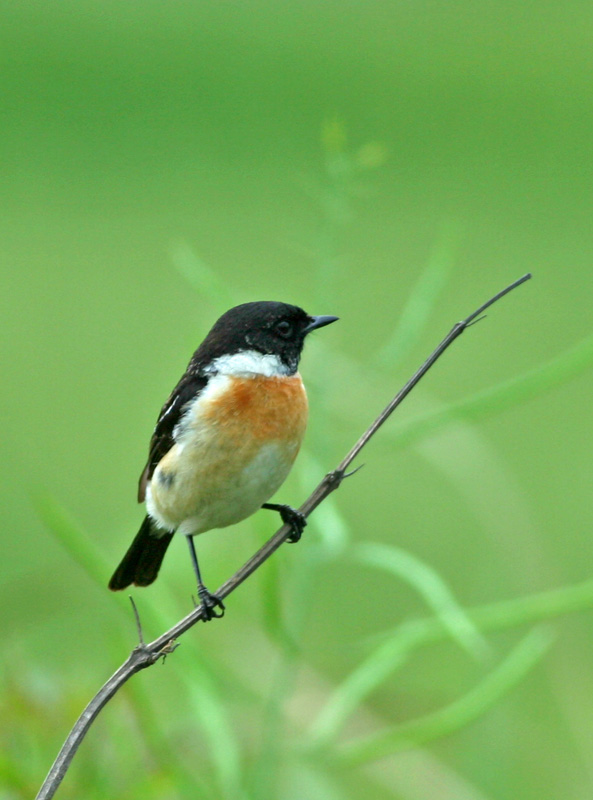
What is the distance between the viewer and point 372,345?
9117mm

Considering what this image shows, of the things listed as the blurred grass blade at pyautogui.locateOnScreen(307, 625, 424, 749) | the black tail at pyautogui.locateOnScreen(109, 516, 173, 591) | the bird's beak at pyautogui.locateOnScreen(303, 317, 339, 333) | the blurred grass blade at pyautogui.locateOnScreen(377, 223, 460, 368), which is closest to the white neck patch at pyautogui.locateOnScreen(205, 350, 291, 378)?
the bird's beak at pyautogui.locateOnScreen(303, 317, 339, 333)

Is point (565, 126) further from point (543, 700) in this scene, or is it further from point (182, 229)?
point (543, 700)

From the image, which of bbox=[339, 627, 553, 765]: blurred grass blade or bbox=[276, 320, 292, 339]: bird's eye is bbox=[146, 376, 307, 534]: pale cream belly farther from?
bbox=[339, 627, 553, 765]: blurred grass blade

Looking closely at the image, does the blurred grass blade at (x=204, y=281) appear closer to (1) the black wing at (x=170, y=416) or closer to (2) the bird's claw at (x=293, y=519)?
(1) the black wing at (x=170, y=416)

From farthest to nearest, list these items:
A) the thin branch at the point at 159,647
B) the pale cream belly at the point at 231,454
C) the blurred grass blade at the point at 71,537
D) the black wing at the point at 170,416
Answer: the black wing at the point at 170,416
the pale cream belly at the point at 231,454
the blurred grass blade at the point at 71,537
the thin branch at the point at 159,647

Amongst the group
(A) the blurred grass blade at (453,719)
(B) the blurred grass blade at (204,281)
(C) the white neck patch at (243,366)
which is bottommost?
(A) the blurred grass blade at (453,719)

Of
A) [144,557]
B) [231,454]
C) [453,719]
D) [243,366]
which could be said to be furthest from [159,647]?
[144,557]

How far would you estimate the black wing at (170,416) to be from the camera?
3.27 m

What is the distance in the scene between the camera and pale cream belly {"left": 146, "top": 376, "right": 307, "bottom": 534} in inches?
120

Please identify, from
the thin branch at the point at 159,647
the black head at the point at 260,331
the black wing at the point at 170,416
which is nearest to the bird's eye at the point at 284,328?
the black head at the point at 260,331

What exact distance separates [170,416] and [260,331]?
330mm

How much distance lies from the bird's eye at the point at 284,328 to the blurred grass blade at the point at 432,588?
589 mm

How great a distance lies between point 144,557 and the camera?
135 inches

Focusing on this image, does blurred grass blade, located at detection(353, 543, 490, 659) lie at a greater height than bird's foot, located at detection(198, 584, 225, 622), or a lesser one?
lesser
